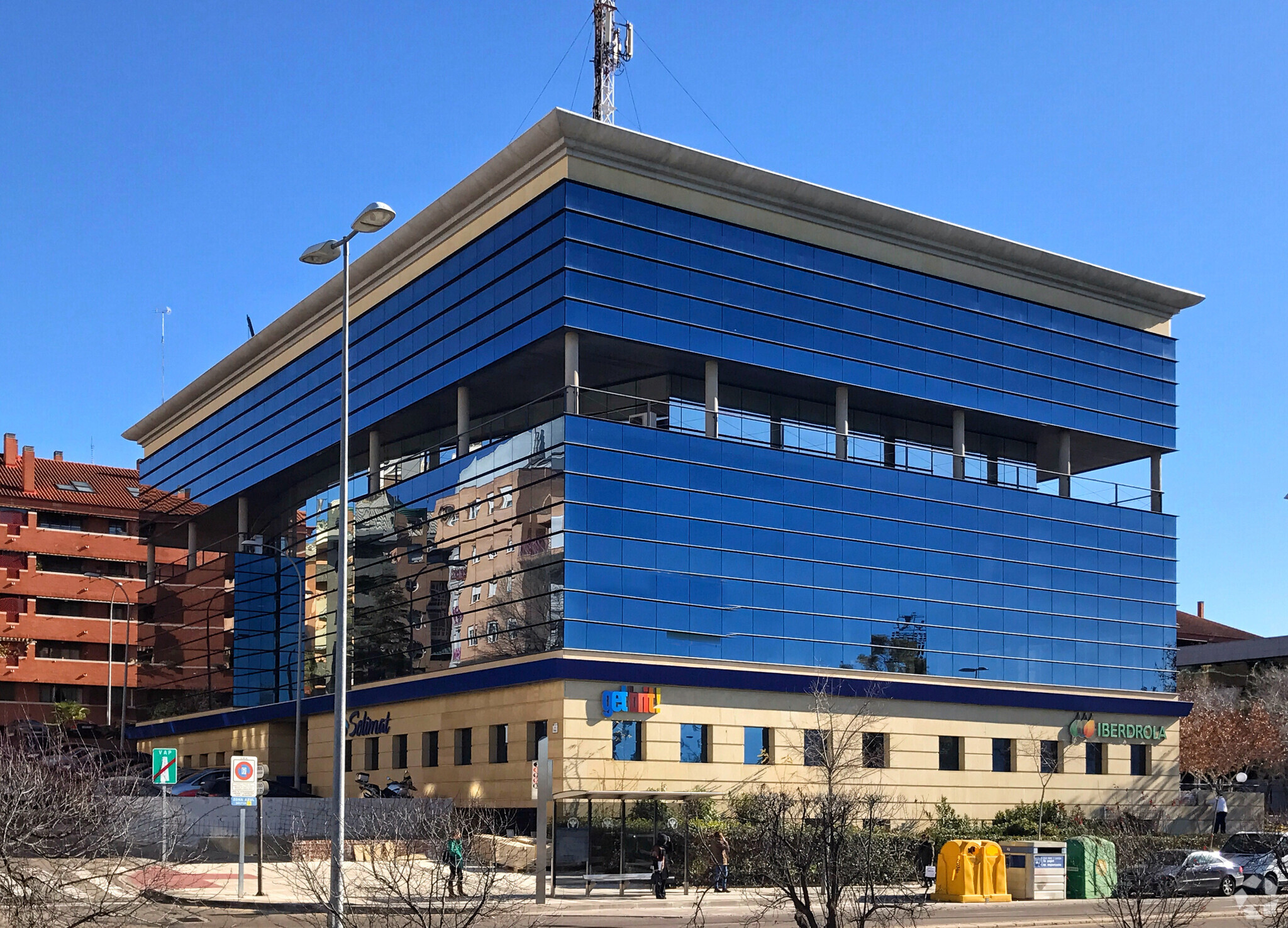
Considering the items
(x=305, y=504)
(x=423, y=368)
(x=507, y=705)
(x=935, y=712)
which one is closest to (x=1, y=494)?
(x=305, y=504)

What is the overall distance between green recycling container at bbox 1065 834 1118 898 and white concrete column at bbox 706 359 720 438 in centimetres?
1988

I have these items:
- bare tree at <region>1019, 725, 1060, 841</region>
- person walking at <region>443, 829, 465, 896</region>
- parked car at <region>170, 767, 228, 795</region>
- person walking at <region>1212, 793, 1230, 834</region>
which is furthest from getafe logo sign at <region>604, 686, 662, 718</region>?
person walking at <region>1212, 793, 1230, 834</region>

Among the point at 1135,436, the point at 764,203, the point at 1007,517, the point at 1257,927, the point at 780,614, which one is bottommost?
the point at 1257,927

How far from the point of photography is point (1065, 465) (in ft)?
213

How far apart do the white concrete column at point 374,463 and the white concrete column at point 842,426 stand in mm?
20384

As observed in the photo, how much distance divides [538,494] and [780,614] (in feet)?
34.1

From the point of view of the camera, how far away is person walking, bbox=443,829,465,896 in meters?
18.3

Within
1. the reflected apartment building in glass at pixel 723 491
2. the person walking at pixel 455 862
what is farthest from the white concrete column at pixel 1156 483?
the person walking at pixel 455 862

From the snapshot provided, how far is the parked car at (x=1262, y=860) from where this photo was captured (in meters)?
41.2

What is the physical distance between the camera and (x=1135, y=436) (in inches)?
2630

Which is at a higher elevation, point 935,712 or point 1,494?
point 1,494

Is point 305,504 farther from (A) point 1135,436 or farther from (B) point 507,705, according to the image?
(A) point 1135,436

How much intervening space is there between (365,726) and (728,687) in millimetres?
17054

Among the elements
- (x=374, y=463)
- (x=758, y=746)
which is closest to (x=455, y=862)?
(x=758, y=746)
